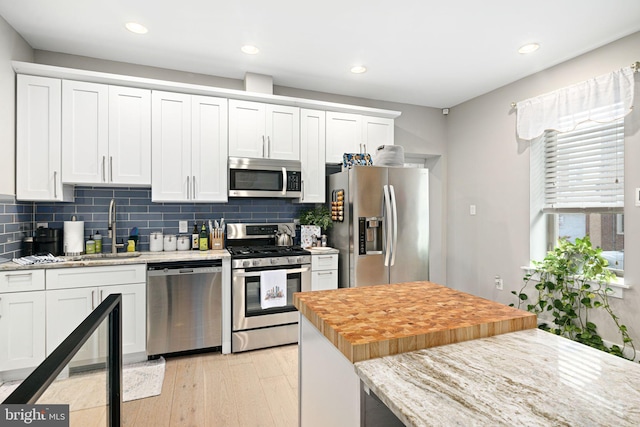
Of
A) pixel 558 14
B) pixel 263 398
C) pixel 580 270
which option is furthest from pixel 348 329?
pixel 580 270

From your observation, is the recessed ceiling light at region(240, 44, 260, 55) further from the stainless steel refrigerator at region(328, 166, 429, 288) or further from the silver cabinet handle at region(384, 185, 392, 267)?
the silver cabinet handle at region(384, 185, 392, 267)

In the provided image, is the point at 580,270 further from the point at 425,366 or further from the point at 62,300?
A: the point at 62,300

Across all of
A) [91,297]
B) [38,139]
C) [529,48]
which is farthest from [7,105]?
[529,48]

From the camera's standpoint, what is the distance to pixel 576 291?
3059 mm

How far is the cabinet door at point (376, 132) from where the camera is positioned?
155 inches

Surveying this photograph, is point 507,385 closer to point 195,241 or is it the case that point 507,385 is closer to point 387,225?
point 387,225

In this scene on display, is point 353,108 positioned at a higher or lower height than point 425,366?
higher

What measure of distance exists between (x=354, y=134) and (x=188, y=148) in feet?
5.97

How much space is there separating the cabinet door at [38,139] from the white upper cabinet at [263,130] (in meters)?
1.44

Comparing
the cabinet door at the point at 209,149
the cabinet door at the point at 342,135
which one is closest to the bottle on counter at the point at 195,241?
the cabinet door at the point at 209,149

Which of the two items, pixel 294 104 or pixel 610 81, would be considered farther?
pixel 294 104

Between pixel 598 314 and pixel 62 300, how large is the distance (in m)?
4.41

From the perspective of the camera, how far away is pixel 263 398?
2.36 meters

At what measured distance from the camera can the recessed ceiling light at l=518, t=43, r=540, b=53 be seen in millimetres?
2883
